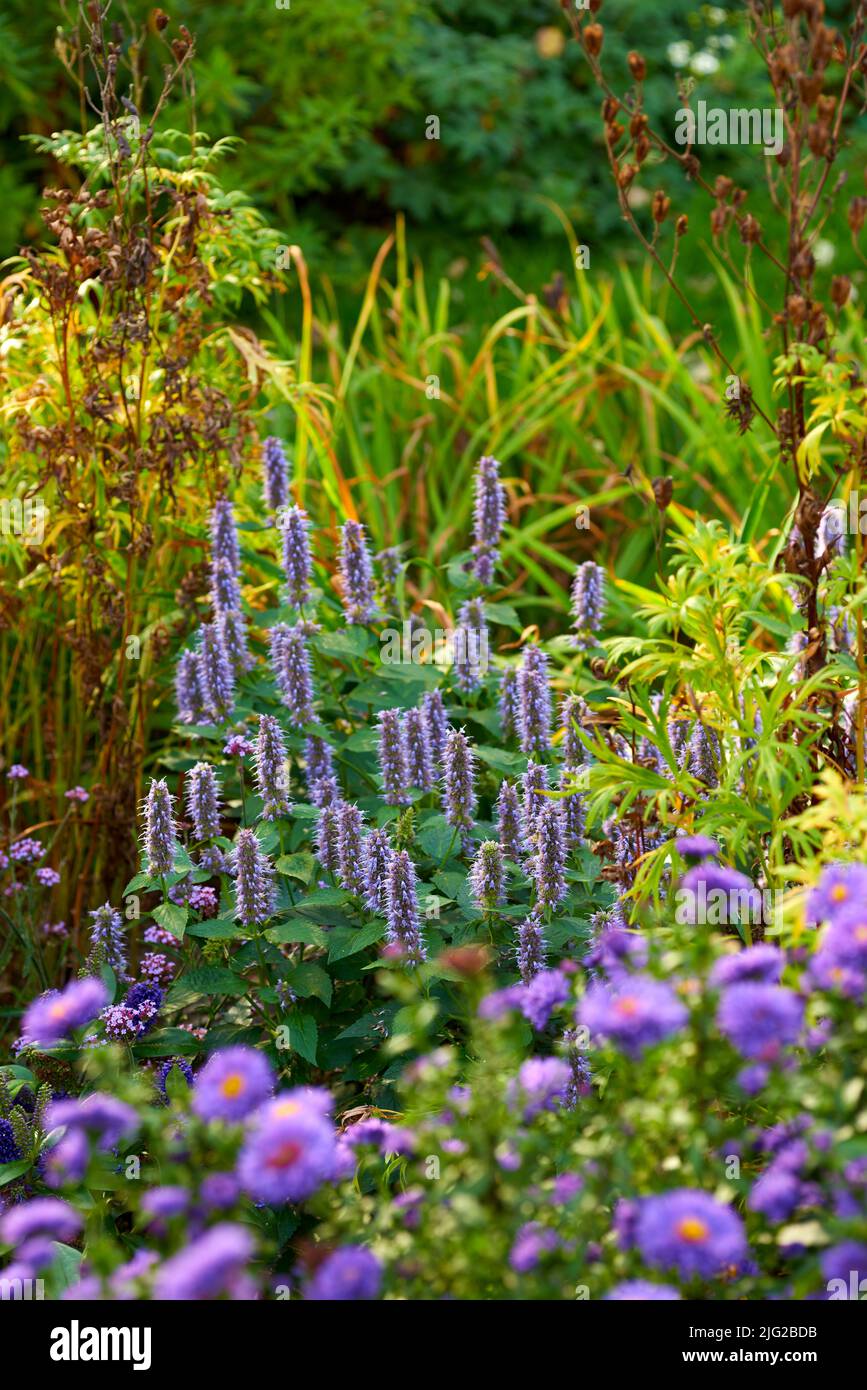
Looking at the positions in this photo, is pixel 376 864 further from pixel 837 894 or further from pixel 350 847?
pixel 837 894

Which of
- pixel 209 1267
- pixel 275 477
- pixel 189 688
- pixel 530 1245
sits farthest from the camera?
pixel 275 477

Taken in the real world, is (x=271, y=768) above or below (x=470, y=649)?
below

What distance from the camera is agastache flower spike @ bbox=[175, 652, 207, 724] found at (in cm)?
305

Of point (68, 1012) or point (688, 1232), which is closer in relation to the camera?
point (688, 1232)

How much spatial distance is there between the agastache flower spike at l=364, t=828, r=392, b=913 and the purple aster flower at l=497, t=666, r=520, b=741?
23.8 inches

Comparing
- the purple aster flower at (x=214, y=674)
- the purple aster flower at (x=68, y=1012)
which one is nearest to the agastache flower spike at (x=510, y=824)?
the purple aster flower at (x=214, y=674)

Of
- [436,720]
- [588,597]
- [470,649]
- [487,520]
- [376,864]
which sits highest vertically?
[487,520]

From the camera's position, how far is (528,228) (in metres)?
9.18

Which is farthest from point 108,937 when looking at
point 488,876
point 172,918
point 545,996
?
point 545,996

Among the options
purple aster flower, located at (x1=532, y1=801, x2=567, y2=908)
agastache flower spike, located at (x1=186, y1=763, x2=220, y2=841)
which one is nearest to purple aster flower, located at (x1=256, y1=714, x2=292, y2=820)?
agastache flower spike, located at (x1=186, y1=763, x2=220, y2=841)

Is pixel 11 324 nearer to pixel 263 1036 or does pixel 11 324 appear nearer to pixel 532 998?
pixel 263 1036

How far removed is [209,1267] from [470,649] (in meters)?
1.97

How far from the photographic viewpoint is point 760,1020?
145cm

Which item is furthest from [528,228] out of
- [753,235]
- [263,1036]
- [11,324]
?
[263,1036]
